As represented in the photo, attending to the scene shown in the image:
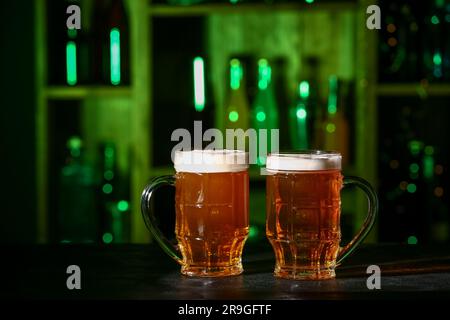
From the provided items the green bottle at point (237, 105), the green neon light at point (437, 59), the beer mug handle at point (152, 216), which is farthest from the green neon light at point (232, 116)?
the beer mug handle at point (152, 216)

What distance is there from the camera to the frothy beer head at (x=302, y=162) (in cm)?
108

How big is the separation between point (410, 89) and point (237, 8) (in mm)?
619

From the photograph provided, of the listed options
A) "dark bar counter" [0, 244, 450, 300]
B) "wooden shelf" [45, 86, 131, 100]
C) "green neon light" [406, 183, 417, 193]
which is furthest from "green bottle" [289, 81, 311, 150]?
"dark bar counter" [0, 244, 450, 300]

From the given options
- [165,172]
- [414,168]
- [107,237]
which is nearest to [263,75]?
[165,172]

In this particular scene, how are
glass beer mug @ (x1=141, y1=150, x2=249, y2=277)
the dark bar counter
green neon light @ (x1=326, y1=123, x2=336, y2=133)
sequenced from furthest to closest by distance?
green neon light @ (x1=326, y1=123, x2=336, y2=133) → glass beer mug @ (x1=141, y1=150, x2=249, y2=277) → the dark bar counter

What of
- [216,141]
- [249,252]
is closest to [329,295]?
[249,252]

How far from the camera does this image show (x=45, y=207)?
2686mm

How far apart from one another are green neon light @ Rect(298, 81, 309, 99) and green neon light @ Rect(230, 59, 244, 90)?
8.1 inches

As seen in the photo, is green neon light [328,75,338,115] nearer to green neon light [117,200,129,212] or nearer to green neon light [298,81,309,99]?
green neon light [298,81,309,99]

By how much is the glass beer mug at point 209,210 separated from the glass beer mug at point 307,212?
0.05m

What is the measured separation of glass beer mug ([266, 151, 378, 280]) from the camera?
1.08 meters

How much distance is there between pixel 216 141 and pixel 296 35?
0.47 meters

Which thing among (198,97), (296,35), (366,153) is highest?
(296,35)
